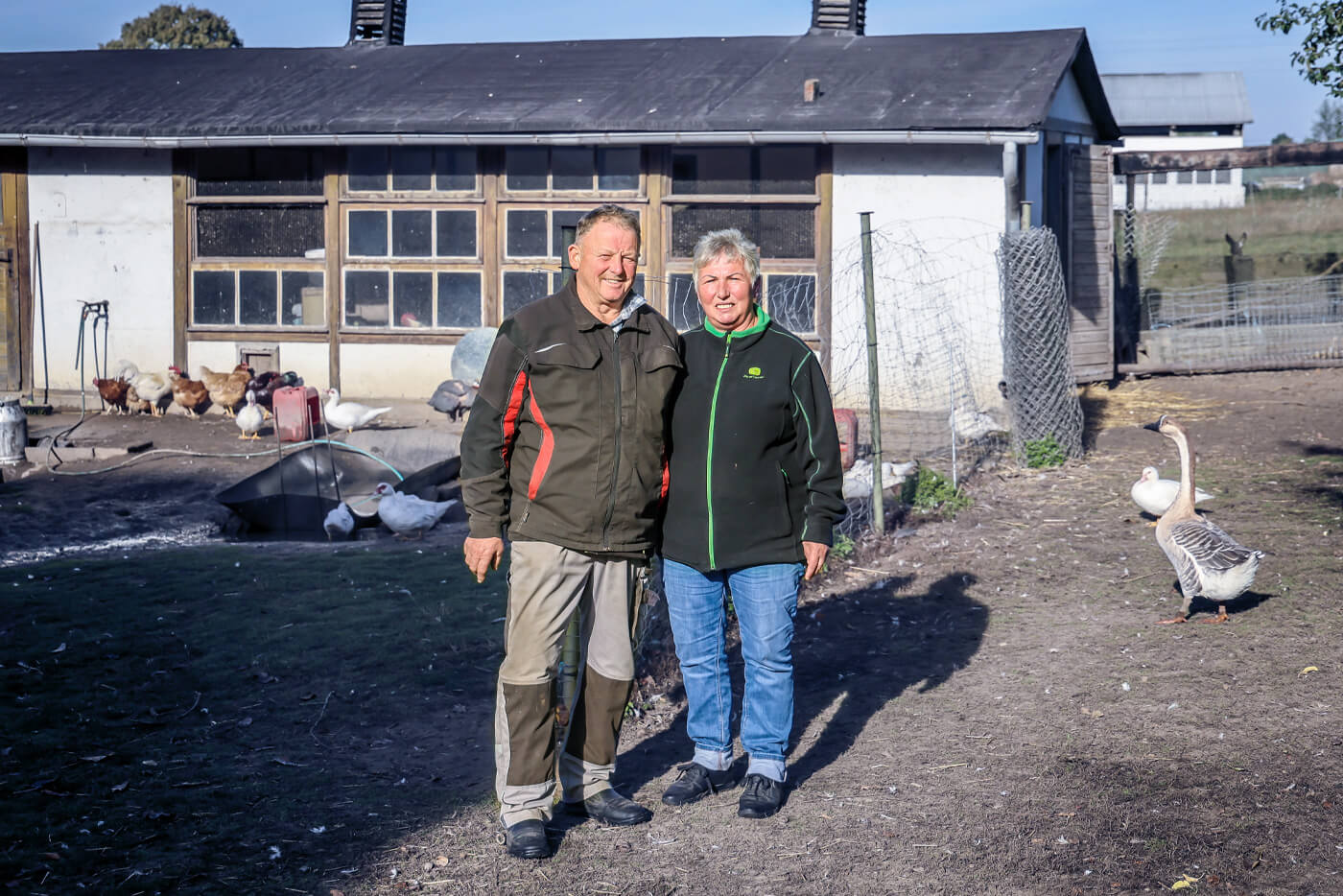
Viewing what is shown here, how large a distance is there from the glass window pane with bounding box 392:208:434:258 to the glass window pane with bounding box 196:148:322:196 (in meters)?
1.12

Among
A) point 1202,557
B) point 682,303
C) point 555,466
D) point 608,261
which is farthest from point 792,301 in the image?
point 555,466

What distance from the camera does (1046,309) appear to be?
10406mm

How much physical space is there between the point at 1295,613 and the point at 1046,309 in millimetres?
4433

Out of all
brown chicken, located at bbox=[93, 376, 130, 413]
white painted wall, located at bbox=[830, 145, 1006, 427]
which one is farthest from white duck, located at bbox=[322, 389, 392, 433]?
white painted wall, located at bbox=[830, 145, 1006, 427]

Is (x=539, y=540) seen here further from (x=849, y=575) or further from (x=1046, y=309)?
(x=1046, y=309)

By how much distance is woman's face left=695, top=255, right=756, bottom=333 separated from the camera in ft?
13.9

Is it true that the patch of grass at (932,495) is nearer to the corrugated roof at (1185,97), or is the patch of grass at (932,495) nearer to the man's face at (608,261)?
the man's face at (608,261)

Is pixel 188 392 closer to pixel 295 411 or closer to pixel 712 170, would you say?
pixel 295 411

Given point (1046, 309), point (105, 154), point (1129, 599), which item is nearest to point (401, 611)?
point (1129, 599)

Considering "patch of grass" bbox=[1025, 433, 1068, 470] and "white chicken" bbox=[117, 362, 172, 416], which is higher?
"white chicken" bbox=[117, 362, 172, 416]

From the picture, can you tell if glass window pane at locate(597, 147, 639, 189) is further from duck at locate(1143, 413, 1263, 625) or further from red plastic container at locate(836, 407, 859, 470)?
duck at locate(1143, 413, 1263, 625)

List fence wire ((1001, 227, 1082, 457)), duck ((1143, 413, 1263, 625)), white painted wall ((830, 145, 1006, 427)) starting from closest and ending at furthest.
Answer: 1. duck ((1143, 413, 1263, 625))
2. fence wire ((1001, 227, 1082, 457))
3. white painted wall ((830, 145, 1006, 427))

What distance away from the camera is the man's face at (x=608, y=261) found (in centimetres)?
401

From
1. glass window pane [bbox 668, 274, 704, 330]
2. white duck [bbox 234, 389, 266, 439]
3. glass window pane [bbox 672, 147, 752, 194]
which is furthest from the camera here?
glass window pane [bbox 672, 147, 752, 194]
